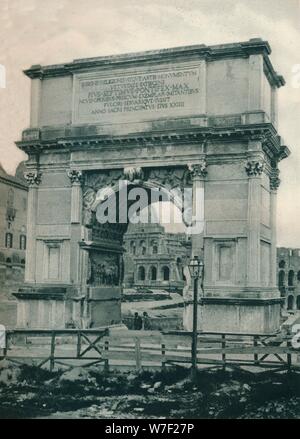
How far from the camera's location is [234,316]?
64.8 feet

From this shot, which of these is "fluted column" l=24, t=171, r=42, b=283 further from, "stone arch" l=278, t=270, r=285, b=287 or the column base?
"stone arch" l=278, t=270, r=285, b=287

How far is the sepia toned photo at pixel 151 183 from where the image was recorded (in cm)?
1513

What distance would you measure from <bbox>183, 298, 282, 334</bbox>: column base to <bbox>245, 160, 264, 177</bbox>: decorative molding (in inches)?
166

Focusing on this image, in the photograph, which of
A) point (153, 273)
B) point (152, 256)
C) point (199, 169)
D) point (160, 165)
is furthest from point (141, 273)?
point (199, 169)

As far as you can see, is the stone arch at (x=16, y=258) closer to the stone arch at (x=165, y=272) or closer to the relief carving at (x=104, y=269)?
the relief carving at (x=104, y=269)

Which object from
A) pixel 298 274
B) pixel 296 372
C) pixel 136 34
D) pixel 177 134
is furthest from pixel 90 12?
pixel 298 274

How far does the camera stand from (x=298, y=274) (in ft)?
167

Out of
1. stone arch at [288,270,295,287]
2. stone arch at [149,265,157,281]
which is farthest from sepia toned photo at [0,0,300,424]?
stone arch at [149,265,157,281]

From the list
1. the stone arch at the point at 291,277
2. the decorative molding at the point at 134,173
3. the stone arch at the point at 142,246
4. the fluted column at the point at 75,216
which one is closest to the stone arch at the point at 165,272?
the stone arch at the point at 142,246

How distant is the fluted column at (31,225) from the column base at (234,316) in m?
6.11

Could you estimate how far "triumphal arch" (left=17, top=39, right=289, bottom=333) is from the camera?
66.1ft

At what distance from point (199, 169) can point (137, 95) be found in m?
3.45
